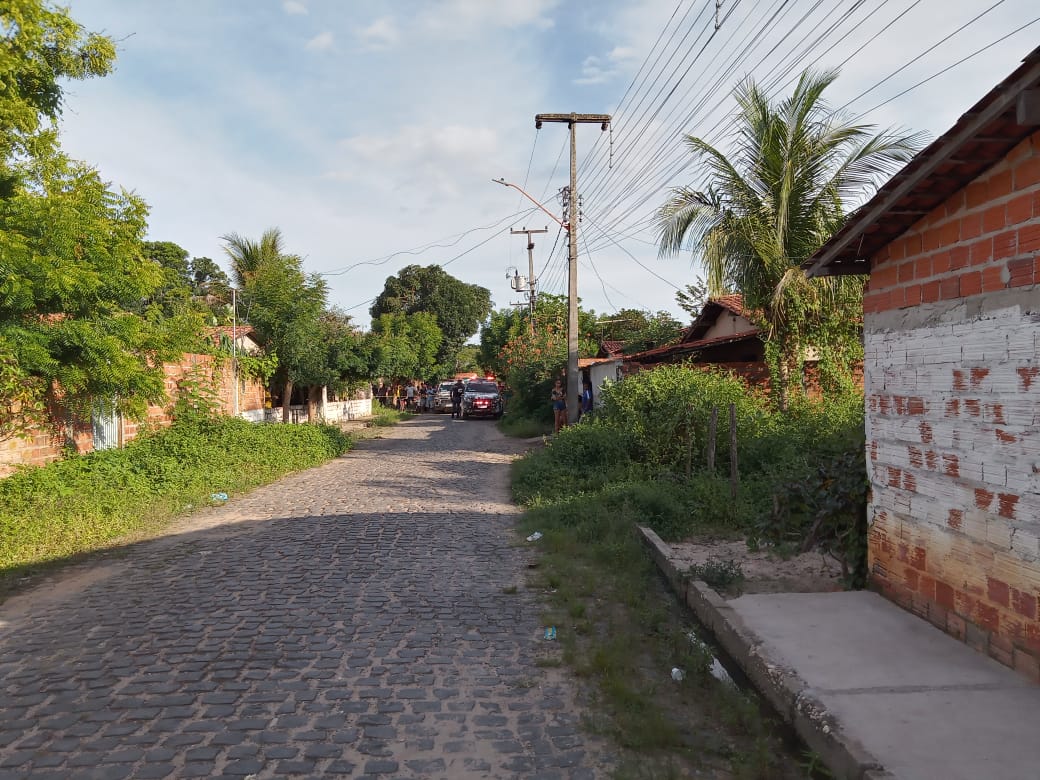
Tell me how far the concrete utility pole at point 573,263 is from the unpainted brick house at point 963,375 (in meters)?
12.6

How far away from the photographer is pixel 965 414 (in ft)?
14.5

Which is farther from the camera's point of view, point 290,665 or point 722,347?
point 722,347

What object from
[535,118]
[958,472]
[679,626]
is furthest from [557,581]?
[535,118]

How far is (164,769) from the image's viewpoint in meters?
3.41

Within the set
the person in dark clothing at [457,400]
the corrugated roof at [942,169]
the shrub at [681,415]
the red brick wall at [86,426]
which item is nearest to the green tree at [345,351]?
the red brick wall at [86,426]

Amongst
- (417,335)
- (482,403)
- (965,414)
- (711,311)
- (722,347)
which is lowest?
(482,403)

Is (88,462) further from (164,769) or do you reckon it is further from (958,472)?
(958,472)

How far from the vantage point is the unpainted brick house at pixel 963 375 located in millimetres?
3910

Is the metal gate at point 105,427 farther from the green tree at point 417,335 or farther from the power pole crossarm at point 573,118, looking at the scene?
the green tree at point 417,335

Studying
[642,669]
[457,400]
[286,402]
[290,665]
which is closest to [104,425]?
[290,665]

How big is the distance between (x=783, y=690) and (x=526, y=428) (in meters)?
19.8

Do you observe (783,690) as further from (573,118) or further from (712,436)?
(573,118)

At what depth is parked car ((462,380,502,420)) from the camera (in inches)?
1387

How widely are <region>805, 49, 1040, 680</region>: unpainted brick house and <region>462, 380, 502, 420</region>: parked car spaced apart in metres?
30.0
